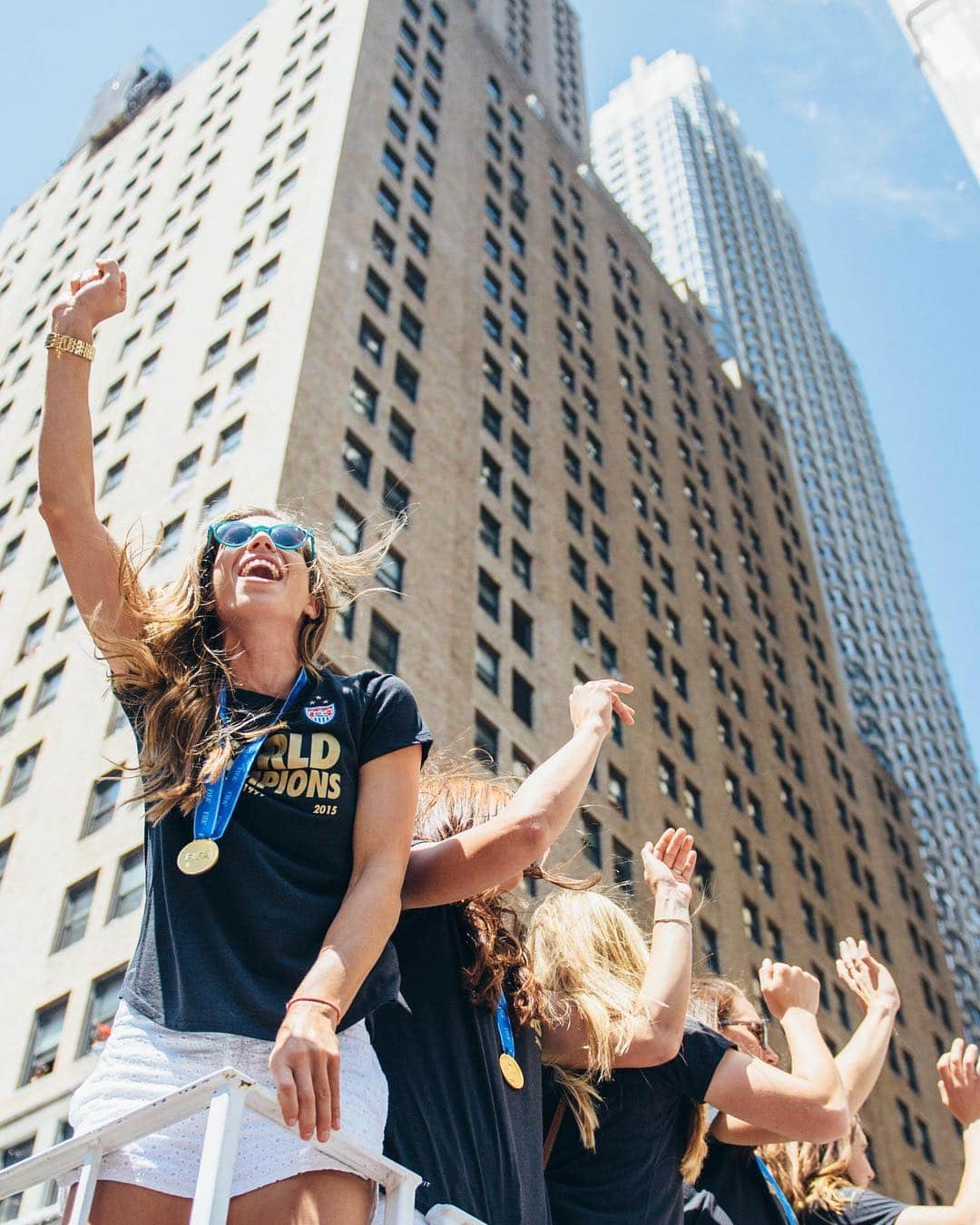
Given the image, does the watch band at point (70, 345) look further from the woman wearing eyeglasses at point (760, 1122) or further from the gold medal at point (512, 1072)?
the woman wearing eyeglasses at point (760, 1122)

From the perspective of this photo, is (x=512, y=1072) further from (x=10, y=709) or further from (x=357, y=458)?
(x=10, y=709)

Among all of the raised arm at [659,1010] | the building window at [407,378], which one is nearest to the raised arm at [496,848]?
the raised arm at [659,1010]

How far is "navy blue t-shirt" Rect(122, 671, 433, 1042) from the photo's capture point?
3.10 m

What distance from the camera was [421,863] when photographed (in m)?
3.61

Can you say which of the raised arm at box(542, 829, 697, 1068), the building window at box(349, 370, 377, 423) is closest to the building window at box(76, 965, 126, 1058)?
the building window at box(349, 370, 377, 423)

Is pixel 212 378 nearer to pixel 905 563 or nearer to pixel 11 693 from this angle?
pixel 11 693

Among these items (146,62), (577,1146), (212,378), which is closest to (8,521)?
(212,378)

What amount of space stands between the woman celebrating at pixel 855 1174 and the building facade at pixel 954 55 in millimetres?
8394

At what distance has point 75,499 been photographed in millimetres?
3748

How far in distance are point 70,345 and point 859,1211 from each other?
4.26m

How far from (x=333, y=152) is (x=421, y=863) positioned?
35.4 m

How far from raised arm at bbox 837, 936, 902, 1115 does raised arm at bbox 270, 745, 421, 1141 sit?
2.55m

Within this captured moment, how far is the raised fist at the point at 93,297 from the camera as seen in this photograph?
155 inches

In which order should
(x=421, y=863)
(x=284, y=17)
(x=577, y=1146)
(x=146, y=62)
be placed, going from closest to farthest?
(x=421, y=863)
(x=577, y=1146)
(x=284, y=17)
(x=146, y=62)
